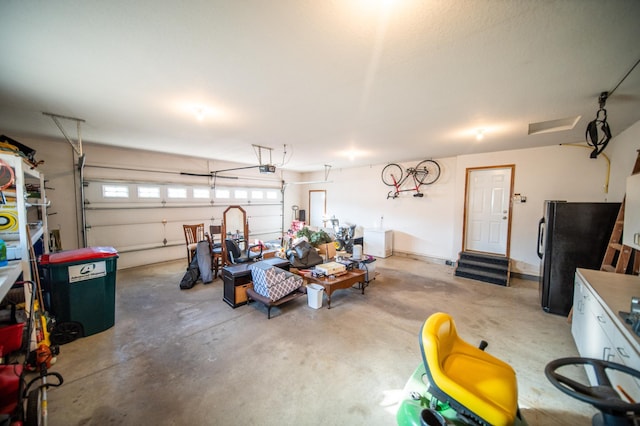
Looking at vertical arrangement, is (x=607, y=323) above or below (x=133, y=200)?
below

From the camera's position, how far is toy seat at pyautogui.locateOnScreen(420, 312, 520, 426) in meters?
1.26

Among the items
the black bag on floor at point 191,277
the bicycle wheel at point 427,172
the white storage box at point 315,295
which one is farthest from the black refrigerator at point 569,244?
the black bag on floor at point 191,277

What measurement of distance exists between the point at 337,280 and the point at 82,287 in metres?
3.29

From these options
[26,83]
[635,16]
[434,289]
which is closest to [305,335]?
[434,289]

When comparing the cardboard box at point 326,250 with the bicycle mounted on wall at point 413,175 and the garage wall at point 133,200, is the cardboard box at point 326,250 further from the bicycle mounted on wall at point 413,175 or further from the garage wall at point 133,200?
the garage wall at point 133,200

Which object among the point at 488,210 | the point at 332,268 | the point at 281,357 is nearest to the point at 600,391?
the point at 281,357

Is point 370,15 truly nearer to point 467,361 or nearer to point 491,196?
point 467,361

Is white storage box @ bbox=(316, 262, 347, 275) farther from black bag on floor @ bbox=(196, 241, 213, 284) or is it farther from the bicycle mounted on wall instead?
the bicycle mounted on wall

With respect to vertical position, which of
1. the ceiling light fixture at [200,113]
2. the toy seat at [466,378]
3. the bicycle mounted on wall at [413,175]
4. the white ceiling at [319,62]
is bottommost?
the toy seat at [466,378]

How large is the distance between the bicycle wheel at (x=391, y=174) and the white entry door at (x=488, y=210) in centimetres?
184

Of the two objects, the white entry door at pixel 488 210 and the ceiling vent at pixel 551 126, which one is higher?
the ceiling vent at pixel 551 126

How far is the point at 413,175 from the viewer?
6.52 m

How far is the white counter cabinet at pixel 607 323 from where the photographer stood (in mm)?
1359

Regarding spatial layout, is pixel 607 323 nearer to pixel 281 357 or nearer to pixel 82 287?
pixel 281 357
